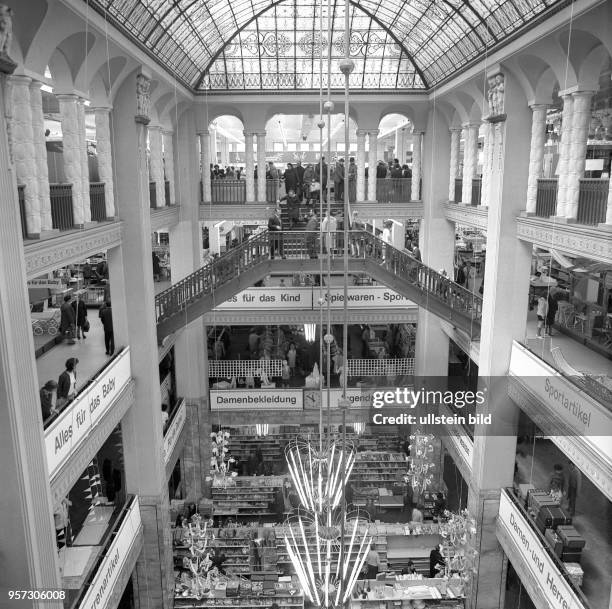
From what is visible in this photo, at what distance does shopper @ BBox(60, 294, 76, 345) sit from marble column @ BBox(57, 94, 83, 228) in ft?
16.4

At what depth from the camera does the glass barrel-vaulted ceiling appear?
44.0 feet

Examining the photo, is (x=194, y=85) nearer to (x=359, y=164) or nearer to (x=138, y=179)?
(x=359, y=164)

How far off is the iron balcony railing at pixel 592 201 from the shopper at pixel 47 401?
9034 mm

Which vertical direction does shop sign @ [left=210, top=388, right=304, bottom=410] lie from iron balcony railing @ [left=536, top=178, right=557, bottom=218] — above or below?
below

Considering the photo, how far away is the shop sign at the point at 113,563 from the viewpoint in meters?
9.48

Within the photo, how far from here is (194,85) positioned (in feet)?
58.6

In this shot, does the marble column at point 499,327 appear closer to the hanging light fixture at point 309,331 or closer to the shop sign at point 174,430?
the hanging light fixture at point 309,331

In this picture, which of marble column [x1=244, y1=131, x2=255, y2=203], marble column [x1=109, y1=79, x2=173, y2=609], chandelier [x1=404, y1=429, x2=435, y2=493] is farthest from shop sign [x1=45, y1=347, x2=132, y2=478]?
marble column [x1=244, y1=131, x2=255, y2=203]

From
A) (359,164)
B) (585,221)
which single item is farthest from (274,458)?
(585,221)

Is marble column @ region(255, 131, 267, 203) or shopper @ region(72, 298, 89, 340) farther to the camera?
marble column @ region(255, 131, 267, 203)

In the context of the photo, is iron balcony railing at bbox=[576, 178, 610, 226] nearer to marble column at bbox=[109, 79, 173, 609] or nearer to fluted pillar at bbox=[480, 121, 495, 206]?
fluted pillar at bbox=[480, 121, 495, 206]

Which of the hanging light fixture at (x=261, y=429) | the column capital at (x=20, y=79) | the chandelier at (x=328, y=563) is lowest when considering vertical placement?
the hanging light fixture at (x=261, y=429)

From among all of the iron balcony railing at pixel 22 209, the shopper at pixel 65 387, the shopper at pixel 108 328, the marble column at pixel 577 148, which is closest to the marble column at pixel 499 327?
the marble column at pixel 577 148

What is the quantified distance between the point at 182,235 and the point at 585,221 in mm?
11789
